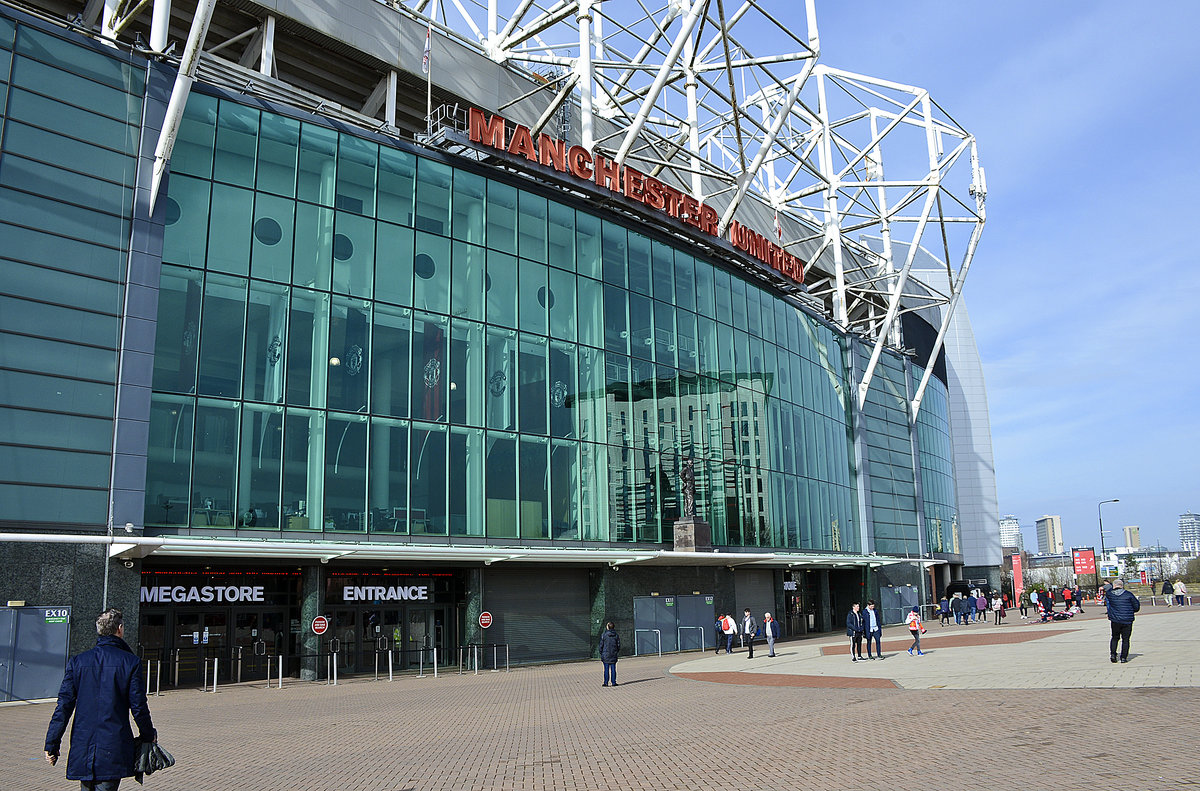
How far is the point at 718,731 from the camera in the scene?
14219 millimetres

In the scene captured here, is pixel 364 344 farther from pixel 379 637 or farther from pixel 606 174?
pixel 606 174

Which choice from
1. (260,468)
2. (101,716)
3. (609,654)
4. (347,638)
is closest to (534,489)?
(347,638)

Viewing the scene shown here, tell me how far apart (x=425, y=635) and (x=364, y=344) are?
31.8 feet

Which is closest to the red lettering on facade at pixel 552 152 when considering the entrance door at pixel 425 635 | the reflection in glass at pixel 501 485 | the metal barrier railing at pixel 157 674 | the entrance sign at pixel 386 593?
the reflection in glass at pixel 501 485

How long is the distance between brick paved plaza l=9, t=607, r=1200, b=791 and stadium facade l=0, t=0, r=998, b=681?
15.1ft

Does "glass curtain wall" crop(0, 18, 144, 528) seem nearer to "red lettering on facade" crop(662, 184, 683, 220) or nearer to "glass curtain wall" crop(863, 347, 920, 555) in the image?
"red lettering on facade" crop(662, 184, 683, 220)

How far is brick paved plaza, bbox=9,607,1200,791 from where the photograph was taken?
10484mm

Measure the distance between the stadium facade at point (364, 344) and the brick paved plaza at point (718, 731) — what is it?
4596 mm

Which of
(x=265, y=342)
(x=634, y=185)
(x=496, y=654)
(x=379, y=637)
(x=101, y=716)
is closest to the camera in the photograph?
(x=101, y=716)

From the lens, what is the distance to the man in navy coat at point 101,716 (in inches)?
267

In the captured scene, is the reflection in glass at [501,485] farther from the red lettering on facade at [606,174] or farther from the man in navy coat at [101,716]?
the man in navy coat at [101,716]

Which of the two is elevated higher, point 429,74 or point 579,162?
point 429,74

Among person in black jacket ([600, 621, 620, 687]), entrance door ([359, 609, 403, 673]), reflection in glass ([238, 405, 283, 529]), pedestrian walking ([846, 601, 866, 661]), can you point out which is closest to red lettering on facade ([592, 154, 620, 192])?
reflection in glass ([238, 405, 283, 529])

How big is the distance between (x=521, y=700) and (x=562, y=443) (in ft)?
47.1
